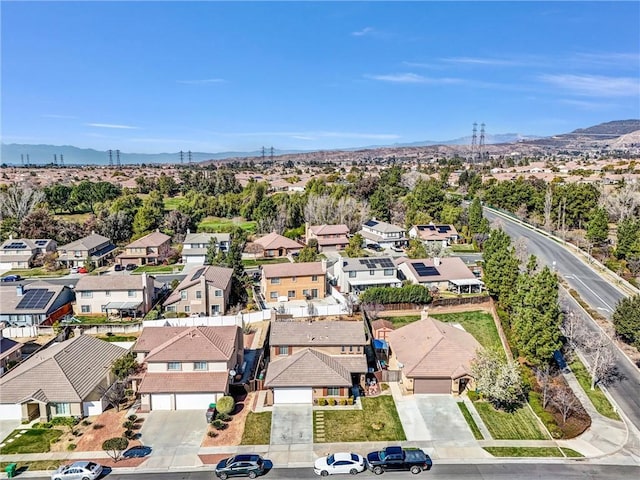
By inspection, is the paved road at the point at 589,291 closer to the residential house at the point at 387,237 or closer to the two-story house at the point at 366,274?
the two-story house at the point at 366,274

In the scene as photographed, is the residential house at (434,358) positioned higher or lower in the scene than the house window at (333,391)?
higher

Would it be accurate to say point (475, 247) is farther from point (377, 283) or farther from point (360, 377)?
point (360, 377)

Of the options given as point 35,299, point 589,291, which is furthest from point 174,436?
point 589,291

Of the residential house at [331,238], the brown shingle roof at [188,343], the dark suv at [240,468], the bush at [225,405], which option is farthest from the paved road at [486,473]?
the residential house at [331,238]

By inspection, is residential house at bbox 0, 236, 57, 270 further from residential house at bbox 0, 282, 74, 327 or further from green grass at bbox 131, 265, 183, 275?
residential house at bbox 0, 282, 74, 327

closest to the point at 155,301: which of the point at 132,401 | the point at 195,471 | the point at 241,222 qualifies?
the point at 132,401

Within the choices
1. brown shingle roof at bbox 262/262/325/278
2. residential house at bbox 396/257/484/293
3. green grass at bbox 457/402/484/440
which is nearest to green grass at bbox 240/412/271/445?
green grass at bbox 457/402/484/440
